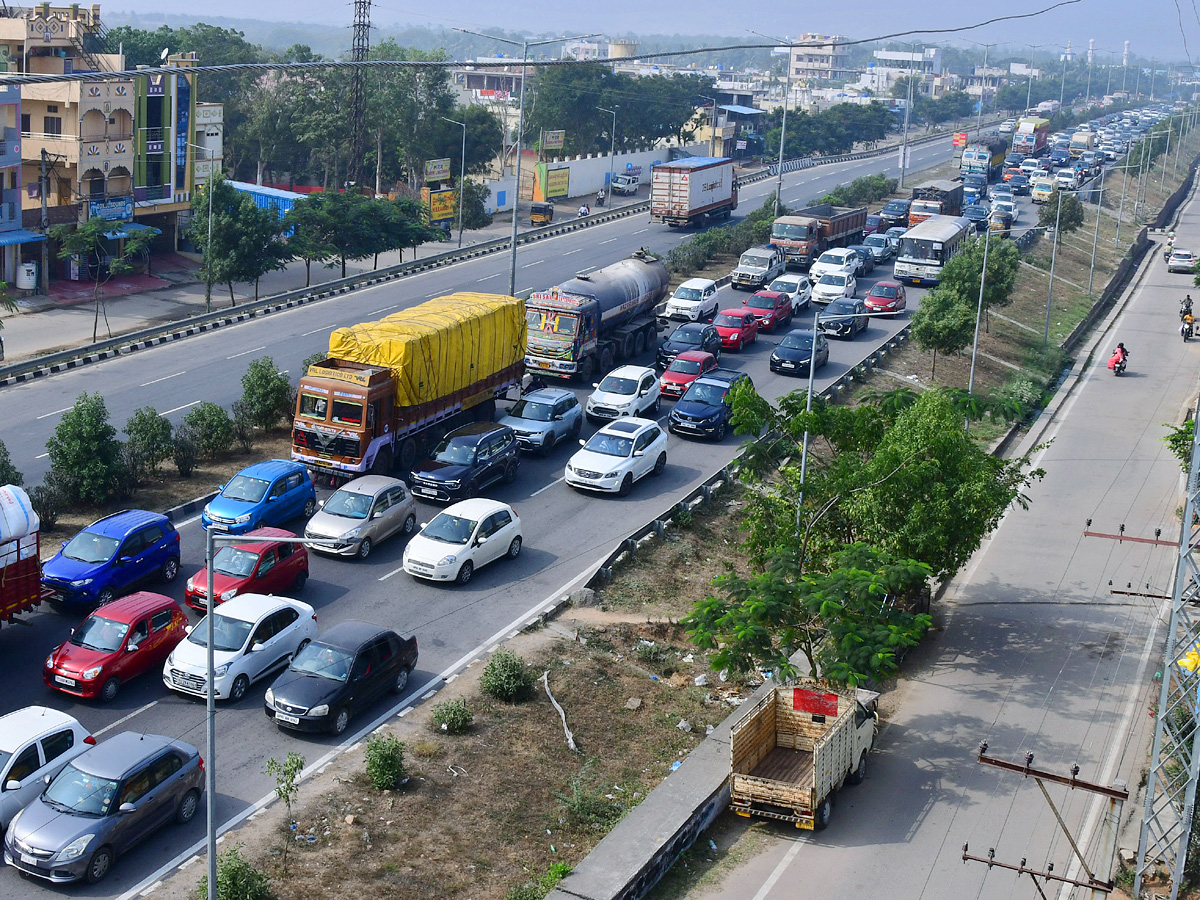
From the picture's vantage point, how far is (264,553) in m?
22.8

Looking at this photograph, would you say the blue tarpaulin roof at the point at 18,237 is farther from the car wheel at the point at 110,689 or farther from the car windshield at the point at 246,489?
the car wheel at the point at 110,689

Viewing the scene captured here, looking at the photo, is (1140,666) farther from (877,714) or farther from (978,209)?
(978,209)

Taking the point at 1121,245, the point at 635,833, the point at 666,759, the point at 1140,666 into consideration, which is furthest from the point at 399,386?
the point at 1121,245

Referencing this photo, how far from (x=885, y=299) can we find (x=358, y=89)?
1424 inches

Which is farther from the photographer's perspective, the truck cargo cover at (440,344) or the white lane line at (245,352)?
the white lane line at (245,352)

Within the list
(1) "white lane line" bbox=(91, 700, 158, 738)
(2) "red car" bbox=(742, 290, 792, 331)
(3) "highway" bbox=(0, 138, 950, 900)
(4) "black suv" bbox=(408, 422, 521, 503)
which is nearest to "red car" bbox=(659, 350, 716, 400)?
(3) "highway" bbox=(0, 138, 950, 900)

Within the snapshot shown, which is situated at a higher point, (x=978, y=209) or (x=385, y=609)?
(x=978, y=209)

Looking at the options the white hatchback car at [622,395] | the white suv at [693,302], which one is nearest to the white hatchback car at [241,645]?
the white hatchback car at [622,395]

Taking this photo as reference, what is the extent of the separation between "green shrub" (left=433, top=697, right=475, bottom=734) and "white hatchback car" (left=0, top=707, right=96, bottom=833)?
4.94 m

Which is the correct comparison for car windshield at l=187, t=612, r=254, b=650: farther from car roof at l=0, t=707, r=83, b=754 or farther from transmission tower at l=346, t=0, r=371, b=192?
transmission tower at l=346, t=0, r=371, b=192

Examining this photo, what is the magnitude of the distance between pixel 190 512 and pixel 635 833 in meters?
14.2

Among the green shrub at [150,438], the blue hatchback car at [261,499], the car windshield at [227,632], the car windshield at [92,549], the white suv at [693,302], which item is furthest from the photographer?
the white suv at [693,302]

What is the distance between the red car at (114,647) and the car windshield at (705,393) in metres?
17.5

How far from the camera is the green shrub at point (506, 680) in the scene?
20.6 meters
